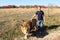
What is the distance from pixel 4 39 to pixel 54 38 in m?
3.27

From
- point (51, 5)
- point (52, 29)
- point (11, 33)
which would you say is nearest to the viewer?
point (11, 33)

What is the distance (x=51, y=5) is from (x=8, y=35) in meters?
12.7

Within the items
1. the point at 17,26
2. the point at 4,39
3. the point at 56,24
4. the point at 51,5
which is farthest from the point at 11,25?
→ the point at 51,5

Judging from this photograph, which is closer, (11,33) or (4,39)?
(4,39)

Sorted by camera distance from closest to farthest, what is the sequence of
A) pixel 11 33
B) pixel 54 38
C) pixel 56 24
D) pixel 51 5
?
pixel 54 38
pixel 11 33
pixel 56 24
pixel 51 5

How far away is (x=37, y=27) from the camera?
14.1 m

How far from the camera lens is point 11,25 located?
15.9 m

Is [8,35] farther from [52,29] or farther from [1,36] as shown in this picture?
[52,29]

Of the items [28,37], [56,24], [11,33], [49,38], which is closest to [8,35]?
[11,33]

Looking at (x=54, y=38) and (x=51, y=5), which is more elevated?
(x=54, y=38)

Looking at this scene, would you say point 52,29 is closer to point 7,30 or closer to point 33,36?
point 33,36

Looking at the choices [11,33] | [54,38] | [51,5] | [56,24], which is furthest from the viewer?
[51,5]

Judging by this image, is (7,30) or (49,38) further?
(7,30)

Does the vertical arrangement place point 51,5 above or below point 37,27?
below
